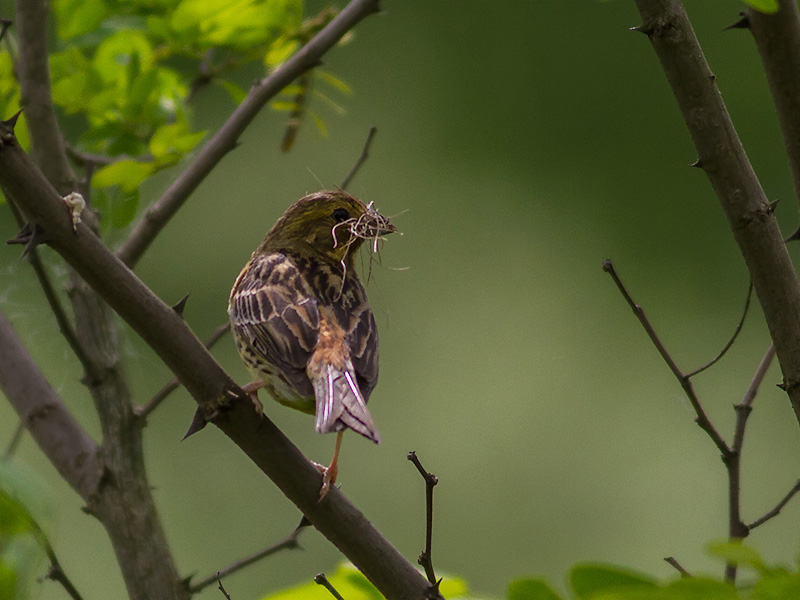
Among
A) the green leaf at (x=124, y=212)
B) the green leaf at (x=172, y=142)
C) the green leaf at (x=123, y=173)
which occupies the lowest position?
the green leaf at (x=124, y=212)

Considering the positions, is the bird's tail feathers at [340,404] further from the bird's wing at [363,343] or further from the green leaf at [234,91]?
the green leaf at [234,91]

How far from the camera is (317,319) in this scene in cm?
290

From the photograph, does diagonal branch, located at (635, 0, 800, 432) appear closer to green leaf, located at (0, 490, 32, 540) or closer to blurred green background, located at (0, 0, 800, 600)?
green leaf, located at (0, 490, 32, 540)

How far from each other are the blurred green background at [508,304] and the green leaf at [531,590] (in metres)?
4.93

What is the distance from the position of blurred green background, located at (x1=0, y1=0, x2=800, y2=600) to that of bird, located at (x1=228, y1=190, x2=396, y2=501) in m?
2.82

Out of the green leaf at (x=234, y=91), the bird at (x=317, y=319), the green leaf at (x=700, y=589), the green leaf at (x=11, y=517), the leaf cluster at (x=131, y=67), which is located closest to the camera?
the green leaf at (x=700, y=589)

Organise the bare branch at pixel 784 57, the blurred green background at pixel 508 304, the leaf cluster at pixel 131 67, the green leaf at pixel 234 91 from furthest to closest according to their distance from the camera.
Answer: the blurred green background at pixel 508 304 < the green leaf at pixel 234 91 < the leaf cluster at pixel 131 67 < the bare branch at pixel 784 57

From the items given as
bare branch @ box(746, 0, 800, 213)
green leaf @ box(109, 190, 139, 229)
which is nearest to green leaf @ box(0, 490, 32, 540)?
bare branch @ box(746, 0, 800, 213)

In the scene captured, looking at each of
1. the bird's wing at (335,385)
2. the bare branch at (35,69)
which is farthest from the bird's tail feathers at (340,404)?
the bare branch at (35,69)

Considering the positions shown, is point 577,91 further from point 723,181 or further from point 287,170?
point 723,181

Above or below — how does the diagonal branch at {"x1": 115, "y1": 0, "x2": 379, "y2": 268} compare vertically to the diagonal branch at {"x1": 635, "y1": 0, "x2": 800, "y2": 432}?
above

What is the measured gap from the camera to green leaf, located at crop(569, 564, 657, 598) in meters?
1.14

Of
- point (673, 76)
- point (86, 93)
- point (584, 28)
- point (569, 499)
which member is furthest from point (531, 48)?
point (673, 76)

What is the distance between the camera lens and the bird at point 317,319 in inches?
101
